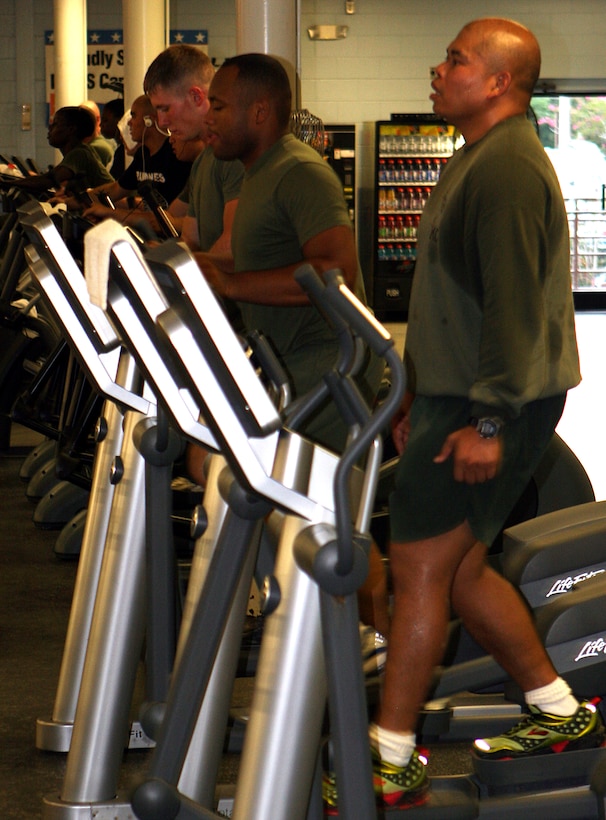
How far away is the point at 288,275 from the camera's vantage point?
2.57 meters

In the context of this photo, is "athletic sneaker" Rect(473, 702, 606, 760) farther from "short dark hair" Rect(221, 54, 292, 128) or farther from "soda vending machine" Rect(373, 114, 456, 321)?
"soda vending machine" Rect(373, 114, 456, 321)

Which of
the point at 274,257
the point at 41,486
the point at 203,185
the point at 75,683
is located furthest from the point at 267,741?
the point at 41,486

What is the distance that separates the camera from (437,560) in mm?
2162

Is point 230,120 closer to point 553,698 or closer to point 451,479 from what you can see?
point 451,479

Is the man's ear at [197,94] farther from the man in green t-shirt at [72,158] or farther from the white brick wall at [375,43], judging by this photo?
the white brick wall at [375,43]

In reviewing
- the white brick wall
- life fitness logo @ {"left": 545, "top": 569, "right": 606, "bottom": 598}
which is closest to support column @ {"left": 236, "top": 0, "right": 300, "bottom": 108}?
life fitness logo @ {"left": 545, "top": 569, "right": 606, "bottom": 598}

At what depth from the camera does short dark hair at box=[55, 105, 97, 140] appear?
7.05m

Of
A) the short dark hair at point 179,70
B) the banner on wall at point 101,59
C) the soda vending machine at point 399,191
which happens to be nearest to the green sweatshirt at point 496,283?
the short dark hair at point 179,70

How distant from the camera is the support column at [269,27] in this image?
4.50 meters

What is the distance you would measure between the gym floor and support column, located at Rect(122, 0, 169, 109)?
315 centimetres

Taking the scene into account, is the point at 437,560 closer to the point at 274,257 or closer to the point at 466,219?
the point at 466,219

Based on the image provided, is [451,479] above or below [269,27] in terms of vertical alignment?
below

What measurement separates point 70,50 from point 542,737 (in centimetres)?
1020

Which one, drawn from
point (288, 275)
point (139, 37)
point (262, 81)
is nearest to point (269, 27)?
point (262, 81)
